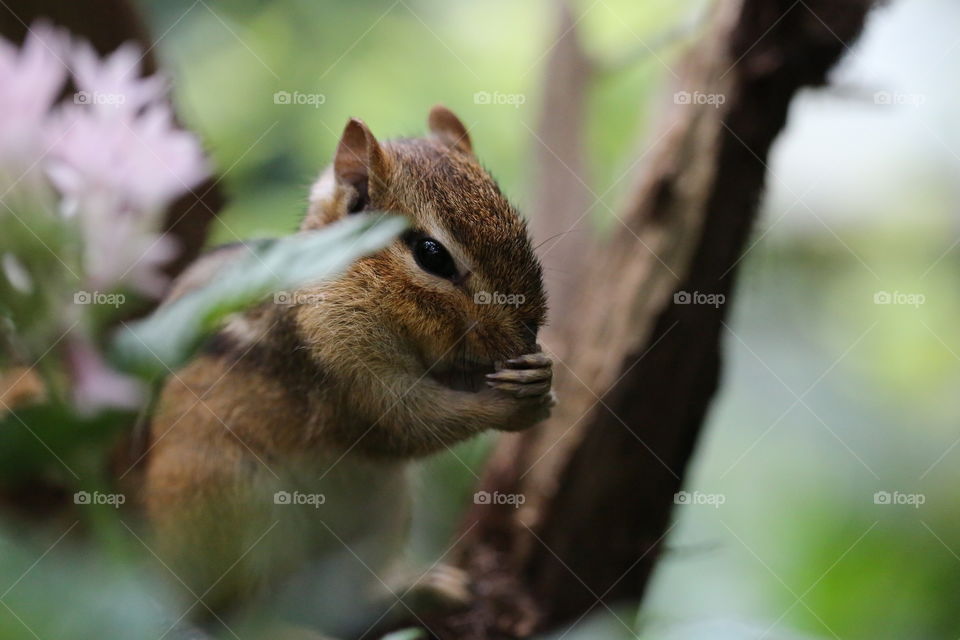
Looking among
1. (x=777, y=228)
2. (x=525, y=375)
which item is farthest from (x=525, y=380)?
(x=777, y=228)

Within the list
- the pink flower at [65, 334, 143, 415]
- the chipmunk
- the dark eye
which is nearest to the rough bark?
the chipmunk

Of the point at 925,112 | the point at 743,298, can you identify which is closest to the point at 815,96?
the point at 743,298

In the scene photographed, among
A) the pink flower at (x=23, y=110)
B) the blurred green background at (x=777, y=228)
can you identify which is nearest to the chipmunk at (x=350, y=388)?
the blurred green background at (x=777, y=228)

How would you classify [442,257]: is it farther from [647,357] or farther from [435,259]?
[647,357]

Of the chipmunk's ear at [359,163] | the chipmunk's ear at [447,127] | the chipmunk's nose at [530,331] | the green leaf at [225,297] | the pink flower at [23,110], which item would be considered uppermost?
the chipmunk's ear at [447,127]

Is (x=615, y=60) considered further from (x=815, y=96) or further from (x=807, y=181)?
(x=815, y=96)

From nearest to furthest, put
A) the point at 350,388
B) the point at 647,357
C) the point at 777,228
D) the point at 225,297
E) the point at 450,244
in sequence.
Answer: the point at 225,297, the point at 450,244, the point at 350,388, the point at 647,357, the point at 777,228

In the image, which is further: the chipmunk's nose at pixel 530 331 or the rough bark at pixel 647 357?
the rough bark at pixel 647 357

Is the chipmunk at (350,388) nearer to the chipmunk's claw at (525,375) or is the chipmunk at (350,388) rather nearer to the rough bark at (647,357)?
the chipmunk's claw at (525,375)
